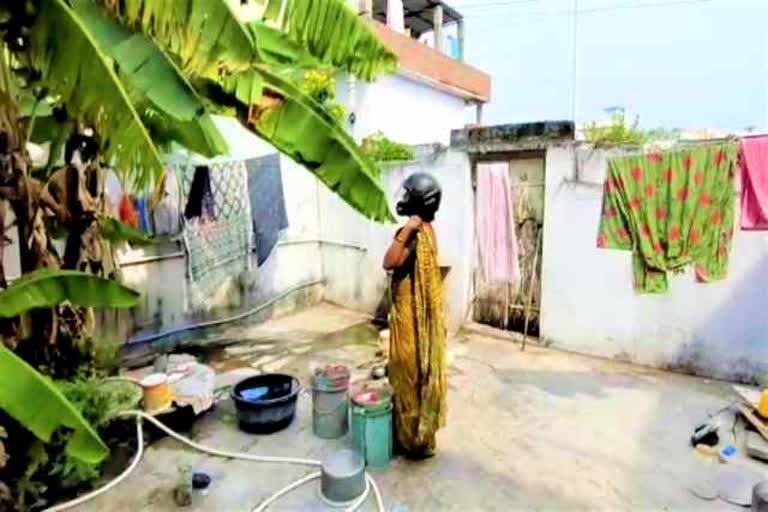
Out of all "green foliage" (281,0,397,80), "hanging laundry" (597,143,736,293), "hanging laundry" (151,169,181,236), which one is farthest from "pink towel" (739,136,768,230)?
"hanging laundry" (151,169,181,236)

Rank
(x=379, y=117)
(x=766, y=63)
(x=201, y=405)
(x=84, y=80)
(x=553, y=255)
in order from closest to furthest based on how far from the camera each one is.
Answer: (x=84, y=80)
(x=201, y=405)
(x=553, y=255)
(x=766, y=63)
(x=379, y=117)

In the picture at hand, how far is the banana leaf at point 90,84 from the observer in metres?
1.97

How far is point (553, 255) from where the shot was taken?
5.84 meters

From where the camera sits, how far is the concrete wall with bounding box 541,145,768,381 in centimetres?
476

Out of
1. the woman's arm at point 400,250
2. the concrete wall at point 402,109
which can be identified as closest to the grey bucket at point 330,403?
the woman's arm at point 400,250

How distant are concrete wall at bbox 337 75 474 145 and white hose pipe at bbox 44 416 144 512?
18.6 ft

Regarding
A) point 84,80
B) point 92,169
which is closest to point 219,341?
point 92,169

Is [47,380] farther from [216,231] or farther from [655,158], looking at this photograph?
[655,158]

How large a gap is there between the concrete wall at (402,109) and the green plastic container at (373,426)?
17.4 feet

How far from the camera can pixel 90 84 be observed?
6.52ft

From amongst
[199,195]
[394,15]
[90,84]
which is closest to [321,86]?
[199,195]

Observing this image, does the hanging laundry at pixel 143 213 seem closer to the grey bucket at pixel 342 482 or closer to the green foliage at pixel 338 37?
the green foliage at pixel 338 37

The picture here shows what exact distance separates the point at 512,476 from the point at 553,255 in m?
3.16

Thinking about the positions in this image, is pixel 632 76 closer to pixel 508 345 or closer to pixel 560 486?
pixel 508 345
